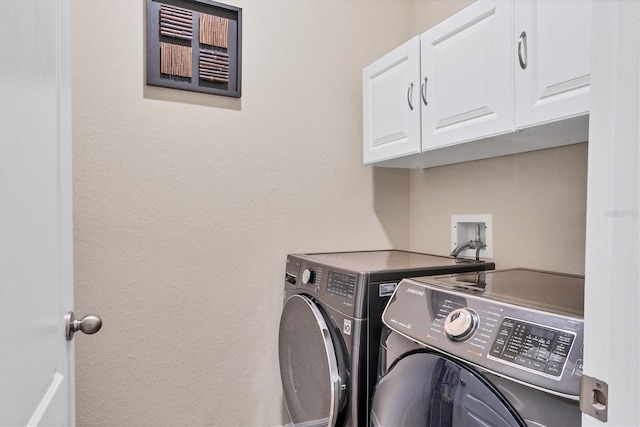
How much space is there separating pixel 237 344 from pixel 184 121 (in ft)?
3.36

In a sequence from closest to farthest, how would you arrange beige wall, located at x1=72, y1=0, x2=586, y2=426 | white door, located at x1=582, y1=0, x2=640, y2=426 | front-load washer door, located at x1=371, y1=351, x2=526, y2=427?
1. white door, located at x1=582, y1=0, x2=640, y2=426
2. front-load washer door, located at x1=371, y1=351, x2=526, y2=427
3. beige wall, located at x1=72, y1=0, x2=586, y2=426

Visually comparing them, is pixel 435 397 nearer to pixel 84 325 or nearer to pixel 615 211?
pixel 615 211

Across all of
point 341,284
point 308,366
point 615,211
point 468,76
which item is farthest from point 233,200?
point 615,211

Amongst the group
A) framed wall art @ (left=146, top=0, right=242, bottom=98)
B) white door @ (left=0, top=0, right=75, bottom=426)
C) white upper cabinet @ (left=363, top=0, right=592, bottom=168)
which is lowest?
white door @ (left=0, top=0, right=75, bottom=426)

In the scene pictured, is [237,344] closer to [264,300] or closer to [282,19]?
[264,300]

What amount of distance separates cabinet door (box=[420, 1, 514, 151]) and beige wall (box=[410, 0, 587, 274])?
369 mm

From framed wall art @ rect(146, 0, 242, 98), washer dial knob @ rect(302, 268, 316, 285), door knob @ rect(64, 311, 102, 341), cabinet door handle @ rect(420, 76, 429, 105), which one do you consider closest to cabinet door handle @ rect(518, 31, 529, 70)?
cabinet door handle @ rect(420, 76, 429, 105)

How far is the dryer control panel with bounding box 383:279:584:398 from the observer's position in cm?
71

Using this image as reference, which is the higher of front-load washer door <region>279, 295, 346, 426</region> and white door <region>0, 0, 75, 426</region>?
white door <region>0, 0, 75, 426</region>

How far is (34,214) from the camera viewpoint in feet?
1.92

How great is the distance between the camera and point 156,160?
1.62m

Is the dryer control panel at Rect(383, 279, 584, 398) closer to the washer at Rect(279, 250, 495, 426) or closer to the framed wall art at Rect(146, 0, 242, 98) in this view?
the washer at Rect(279, 250, 495, 426)

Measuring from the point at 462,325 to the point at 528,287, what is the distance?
0.37 m

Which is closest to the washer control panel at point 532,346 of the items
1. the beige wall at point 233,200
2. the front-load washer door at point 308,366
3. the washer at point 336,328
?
the washer at point 336,328
